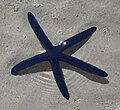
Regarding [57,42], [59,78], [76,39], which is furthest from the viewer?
[57,42]

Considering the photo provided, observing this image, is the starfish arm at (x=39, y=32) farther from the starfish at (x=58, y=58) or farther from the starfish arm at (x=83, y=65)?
the starfish arm at (x=83, y=65)

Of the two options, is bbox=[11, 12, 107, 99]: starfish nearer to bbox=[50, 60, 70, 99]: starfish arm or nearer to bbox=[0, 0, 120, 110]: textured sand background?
bbox=[50, 60, 70, 99]: starfish arm

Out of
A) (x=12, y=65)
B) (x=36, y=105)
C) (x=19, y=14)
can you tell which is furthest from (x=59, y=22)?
(x=36, y=105)

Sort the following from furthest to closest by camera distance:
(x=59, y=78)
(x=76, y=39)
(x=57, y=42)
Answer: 1. (x=57, y=42)
2. (x=76, y=39)
3. (x=59, y=78)

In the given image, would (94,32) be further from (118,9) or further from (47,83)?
(47,83)

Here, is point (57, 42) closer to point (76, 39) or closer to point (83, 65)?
point (76, 39)

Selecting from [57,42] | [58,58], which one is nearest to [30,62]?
[58,58]

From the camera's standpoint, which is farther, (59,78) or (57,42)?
(57,42)

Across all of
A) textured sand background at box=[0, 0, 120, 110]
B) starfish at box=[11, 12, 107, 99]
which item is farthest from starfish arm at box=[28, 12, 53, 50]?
textured sand background at box=[0, 0, 120, 110]
